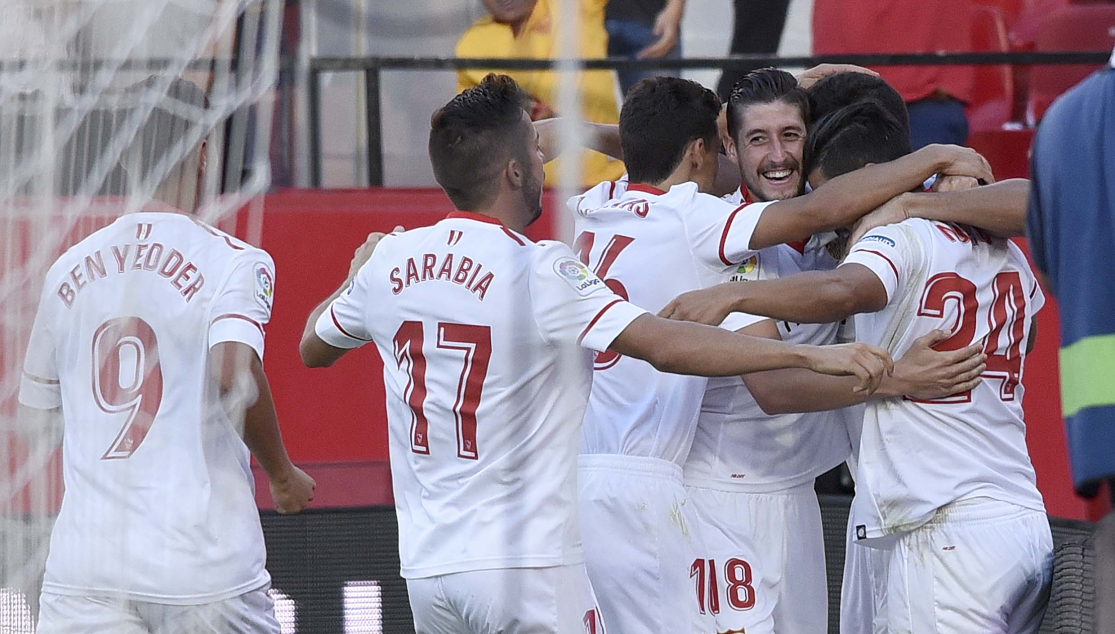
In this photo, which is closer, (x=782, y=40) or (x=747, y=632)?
(x=747, y=632)

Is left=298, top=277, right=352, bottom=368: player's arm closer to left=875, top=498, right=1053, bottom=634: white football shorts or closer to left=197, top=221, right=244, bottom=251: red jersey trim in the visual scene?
left=197, top=221, right=244, bottom=251: red jersey trim

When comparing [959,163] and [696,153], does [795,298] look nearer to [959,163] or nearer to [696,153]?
[959,163]

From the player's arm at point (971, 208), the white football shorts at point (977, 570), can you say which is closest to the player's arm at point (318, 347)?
the player's arm at point (971, 208)

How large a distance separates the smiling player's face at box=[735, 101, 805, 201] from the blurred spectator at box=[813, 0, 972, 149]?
1763mm

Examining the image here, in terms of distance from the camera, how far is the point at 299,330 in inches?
200

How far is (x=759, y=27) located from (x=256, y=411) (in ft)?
10.9

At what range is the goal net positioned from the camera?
9.43ft

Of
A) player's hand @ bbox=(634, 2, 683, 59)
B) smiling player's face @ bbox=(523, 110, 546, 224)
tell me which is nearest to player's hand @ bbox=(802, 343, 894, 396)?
smiling player's face @ bbox=(523, 110, 546, 224)

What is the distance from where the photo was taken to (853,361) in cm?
Result: 251

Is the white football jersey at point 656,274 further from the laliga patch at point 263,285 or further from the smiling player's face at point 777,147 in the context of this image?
the laliga patch at point 263,285

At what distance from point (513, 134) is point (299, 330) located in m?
2.23

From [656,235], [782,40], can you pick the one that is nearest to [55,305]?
[656,235]

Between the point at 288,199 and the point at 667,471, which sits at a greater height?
Answer: the point at 288,199

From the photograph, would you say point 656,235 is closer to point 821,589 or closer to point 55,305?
point 821,589
